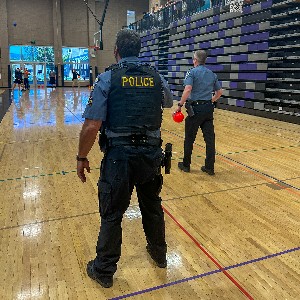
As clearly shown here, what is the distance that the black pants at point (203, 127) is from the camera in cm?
458

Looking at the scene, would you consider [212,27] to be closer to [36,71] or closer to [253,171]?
[253,171]

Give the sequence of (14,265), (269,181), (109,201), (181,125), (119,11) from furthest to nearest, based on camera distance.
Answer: (119,11) < (181,125) < (269,181) < (14,265) < (109,201)

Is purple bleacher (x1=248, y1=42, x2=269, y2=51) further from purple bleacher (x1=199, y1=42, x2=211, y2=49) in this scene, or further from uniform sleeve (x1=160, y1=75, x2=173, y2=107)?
uniform sleeve (x1=160, y1=75, x2=173, y2=107)

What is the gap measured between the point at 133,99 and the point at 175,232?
1.52 m

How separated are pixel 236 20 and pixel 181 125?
5.28 m

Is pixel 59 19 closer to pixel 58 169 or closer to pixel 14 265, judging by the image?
pixel 58 169

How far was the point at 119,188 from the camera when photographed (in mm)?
2146

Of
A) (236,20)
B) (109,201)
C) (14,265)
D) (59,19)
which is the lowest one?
(14,265)

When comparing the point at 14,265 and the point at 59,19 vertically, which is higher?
the point at 59,19

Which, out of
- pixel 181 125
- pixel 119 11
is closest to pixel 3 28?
pixel 119 11

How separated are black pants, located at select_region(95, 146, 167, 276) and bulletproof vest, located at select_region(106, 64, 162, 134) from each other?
15 cm

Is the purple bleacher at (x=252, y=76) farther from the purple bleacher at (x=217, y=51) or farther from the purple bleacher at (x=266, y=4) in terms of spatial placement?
the purple bleacher at (x=266, y=4)

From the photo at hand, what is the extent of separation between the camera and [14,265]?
100 inches

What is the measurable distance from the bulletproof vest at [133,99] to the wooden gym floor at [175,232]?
3.67 feet
